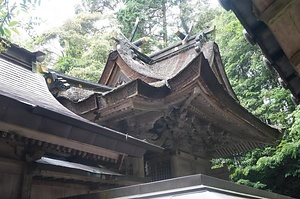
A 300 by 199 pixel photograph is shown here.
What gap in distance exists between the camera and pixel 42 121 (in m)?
3.46

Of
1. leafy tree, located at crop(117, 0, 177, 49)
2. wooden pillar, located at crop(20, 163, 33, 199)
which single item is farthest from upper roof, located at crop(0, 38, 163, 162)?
leafy tree, located at crop(117, 0, 177, 49)

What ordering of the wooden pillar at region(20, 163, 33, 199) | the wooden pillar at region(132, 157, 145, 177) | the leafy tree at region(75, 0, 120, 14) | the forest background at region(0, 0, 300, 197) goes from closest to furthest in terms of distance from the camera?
the wooden pillar at region(20, 163, 33, 199) → the wooden pillar at region(132, 157, 145, 177) → the forest background at region(0, 0, 300, 197) → the leafy tree at region(75, 0, 120, 14)

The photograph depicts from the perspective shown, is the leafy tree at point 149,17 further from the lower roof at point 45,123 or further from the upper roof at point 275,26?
the upper roof at point 275,26

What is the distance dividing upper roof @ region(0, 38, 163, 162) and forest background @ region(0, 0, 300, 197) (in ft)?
2.39

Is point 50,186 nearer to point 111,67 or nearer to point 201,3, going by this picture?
point 111,67

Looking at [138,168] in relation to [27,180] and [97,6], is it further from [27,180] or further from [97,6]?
[97,6]

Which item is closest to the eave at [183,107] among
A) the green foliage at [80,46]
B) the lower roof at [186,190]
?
the lower roof at [186,190]

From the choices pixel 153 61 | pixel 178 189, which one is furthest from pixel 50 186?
pixel 153 61

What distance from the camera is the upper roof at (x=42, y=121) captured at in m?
3.28

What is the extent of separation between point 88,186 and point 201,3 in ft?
86.9

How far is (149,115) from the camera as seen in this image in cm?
646

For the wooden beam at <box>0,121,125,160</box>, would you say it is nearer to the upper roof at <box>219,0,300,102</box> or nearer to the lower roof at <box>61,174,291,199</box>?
the lower roof at <box>61,174,291,199</box>

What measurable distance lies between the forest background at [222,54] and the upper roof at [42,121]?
73 centimetres

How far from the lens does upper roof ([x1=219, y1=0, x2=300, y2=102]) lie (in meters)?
1.90
